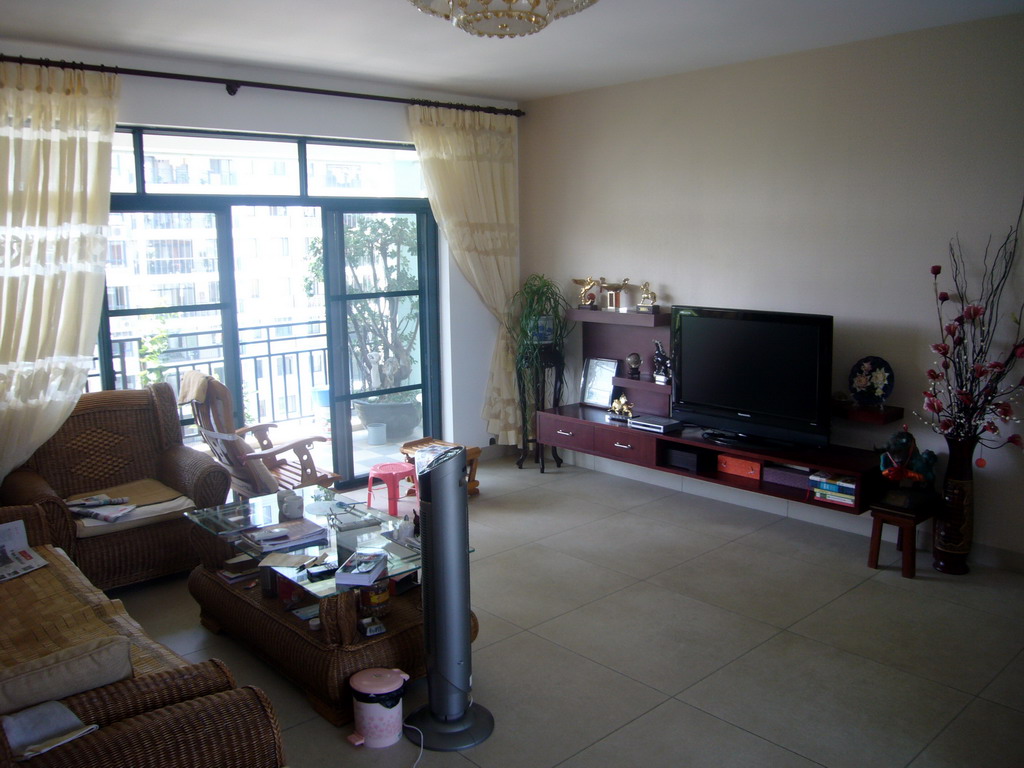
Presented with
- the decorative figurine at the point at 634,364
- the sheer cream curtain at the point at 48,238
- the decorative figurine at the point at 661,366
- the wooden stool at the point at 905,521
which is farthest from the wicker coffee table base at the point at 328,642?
the decorative figurine at the point at 634,364

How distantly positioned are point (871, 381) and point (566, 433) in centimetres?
211

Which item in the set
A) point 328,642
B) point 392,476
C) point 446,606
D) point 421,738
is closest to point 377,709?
point 421,738

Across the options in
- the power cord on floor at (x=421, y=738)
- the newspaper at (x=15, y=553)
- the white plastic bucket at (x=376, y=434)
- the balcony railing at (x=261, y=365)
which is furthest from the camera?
the white plastic bucket at (x=376, y=434)

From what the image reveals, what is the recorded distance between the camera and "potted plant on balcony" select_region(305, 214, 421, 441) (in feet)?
18.8

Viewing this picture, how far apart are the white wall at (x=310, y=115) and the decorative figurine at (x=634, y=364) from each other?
1.20 metres

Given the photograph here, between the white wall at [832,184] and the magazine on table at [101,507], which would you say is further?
the white wall at [832,184]

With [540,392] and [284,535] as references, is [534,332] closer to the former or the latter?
[540,392]

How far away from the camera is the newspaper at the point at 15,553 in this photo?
11.1ft

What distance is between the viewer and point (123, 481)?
4547mm

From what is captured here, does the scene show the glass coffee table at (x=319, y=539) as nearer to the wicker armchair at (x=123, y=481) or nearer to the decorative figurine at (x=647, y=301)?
the wicker armchair at (x=123, y=481)

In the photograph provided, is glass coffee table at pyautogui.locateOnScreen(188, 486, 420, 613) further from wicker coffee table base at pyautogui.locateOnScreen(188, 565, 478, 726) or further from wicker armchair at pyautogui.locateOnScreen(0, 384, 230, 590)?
wicker armchair at pyautogui.locateOnScreen(0, 384, 230, 590)

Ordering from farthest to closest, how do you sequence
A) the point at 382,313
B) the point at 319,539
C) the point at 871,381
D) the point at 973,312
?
1. the point at 382,313
2. the point at 871,381
3. the point at 973,312
4. the point at 319,539

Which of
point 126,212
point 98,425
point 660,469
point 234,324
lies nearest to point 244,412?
point 234,324

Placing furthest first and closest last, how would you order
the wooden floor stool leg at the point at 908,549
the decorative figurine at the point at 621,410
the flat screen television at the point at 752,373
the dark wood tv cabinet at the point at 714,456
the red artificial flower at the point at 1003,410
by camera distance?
the decorative figurine at the point at 621,410 → the flat screen television at the point at 752,373 → the dark wood tv cabinet at the point at 714,456 → the wooden floor stool leg at the point at 908,549 → the red artificial flower at the point at 1003,410
